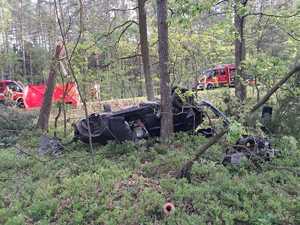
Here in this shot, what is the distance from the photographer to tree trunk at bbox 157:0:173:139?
682 centimetres

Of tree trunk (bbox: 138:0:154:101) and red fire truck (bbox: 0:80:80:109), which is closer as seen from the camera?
red fire truck (bbox: 0:80:80:109)

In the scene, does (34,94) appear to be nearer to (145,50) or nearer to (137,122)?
(145,50)

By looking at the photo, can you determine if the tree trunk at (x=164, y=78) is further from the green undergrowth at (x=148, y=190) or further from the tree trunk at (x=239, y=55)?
the tree trunk at (x=239, y=55)

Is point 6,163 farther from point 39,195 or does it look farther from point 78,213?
point 78,213

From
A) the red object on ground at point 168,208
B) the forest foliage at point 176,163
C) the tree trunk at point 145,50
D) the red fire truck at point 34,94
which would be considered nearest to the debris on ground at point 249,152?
the forest foliage at point 176,163

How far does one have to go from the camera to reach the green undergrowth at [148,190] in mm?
4273

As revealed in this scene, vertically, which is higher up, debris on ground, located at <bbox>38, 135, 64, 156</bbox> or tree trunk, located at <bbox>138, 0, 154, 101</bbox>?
tree trunk, located at <bbox>138, 0, 154, 101</bbox>

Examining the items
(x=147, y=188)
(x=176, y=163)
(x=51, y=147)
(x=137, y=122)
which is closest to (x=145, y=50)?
(x=137, y=122)

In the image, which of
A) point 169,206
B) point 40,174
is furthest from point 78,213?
point 40,174

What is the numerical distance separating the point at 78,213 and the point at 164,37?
400cm

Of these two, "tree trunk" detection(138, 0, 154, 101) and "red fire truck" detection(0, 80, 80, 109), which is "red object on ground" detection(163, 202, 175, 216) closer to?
"red fire truck" detection(0, 80, 80, 109)

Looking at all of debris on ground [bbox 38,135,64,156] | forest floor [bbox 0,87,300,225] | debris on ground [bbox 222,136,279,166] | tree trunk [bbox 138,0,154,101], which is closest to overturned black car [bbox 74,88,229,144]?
forest floor [bbox 0,87,300,225]

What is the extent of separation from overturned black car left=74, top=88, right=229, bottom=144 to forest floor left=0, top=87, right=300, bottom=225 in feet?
1.15

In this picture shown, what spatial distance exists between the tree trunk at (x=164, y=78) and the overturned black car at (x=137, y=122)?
0.62 ft
